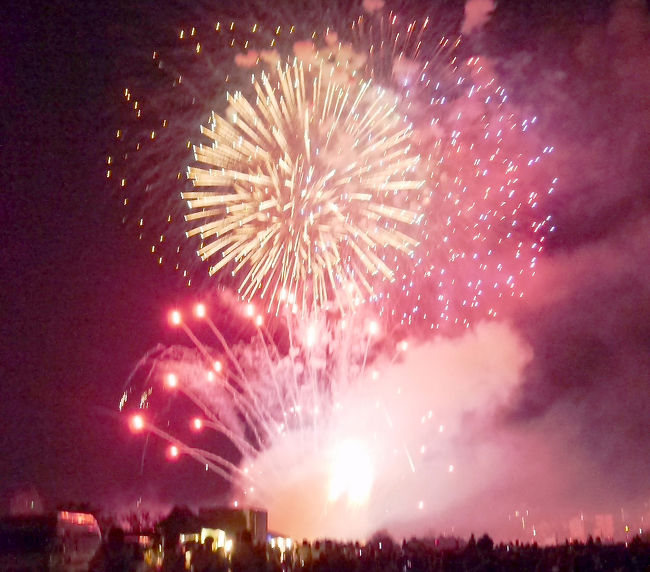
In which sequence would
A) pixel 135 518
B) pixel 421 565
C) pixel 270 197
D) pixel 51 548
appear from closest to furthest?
pixel 51 548 < pixel 421 565 < pixel 270 197 < pixel 135 518

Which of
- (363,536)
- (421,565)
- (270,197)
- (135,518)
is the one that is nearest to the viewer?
(421,565)

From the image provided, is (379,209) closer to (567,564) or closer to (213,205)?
(213,205)

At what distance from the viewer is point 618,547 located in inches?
471

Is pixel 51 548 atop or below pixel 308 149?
below

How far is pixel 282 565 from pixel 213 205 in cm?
695

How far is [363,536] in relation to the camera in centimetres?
2742

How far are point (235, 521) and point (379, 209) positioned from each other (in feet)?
29.2

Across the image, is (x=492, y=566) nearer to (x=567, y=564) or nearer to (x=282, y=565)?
(x=567, y=564)

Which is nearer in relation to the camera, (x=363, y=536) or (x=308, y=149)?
(x=308, y=149)

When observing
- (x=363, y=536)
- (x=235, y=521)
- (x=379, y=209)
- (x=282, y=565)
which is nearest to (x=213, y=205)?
(x=379, y=209)

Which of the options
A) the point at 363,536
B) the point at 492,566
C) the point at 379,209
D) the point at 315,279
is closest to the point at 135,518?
the point at 363,536

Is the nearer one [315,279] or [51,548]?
[51,548]

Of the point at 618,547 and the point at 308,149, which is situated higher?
the point at 308,149

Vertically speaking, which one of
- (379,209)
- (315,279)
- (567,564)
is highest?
(379,209)
